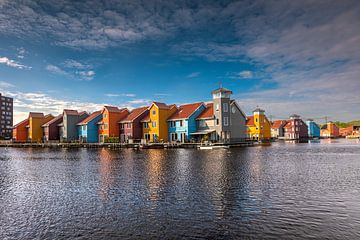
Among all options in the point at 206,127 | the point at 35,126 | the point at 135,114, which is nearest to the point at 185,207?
the point at 206,127

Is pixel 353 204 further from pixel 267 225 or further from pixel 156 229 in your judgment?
pixel 156 229

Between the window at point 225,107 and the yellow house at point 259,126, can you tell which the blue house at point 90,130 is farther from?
the yellow house at point 259,126

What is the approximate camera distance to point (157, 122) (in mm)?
68000

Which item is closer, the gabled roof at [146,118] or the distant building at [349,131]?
the gabled roof at [146,118]

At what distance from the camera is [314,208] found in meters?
12.9

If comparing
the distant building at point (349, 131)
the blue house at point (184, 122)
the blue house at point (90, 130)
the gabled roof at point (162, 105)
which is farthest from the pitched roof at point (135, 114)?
the distant building at point (349, 131)

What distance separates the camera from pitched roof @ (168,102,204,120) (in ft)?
218

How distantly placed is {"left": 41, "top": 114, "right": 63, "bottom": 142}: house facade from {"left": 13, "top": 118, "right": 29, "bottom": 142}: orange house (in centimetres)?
→ 1100

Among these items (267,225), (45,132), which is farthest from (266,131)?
(267,225)

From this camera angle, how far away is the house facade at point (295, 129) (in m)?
128

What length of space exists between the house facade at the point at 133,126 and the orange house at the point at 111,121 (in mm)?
1681

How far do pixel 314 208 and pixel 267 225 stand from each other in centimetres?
364

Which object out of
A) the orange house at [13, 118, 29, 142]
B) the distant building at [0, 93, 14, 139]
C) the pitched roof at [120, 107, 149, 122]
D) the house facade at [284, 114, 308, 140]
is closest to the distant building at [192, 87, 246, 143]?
the pitched roof at [120, 107, 149, 122]

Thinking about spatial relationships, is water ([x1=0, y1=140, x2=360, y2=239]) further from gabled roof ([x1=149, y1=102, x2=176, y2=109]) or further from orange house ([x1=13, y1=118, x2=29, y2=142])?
orange house ([x1=13, y1=118, x2=29, y2=142])
